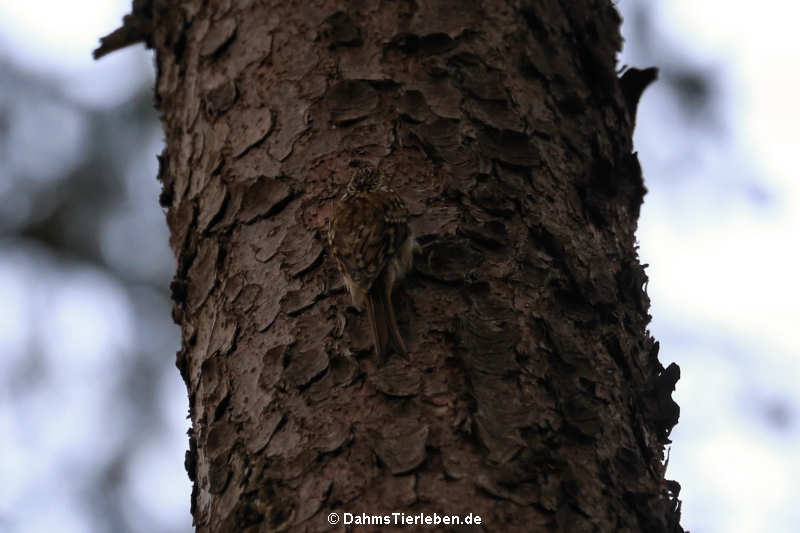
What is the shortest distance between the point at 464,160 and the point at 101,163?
3.73 metres

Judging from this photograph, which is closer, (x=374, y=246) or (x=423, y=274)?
(x=423, y=274)

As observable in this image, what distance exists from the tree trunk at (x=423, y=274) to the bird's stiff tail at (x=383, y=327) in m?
0.03

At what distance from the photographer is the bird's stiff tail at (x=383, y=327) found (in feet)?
7.64

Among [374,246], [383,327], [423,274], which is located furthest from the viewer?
[374,246]

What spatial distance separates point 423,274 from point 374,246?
13.3 inches

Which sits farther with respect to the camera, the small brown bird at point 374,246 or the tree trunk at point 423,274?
the small brown bird at point 374,246

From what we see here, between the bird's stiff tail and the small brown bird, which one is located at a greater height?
the small brown bird

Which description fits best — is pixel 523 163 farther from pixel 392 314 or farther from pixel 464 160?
pixel 392 314

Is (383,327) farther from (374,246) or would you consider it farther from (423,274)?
(374,246)

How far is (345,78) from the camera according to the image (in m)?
2.77

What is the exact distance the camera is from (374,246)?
9.12 ft

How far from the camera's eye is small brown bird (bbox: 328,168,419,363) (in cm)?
240

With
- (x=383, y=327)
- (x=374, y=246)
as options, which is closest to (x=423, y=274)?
(x=383, y=327)

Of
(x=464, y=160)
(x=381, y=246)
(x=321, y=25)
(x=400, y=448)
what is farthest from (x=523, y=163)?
(x=400, y=448)
